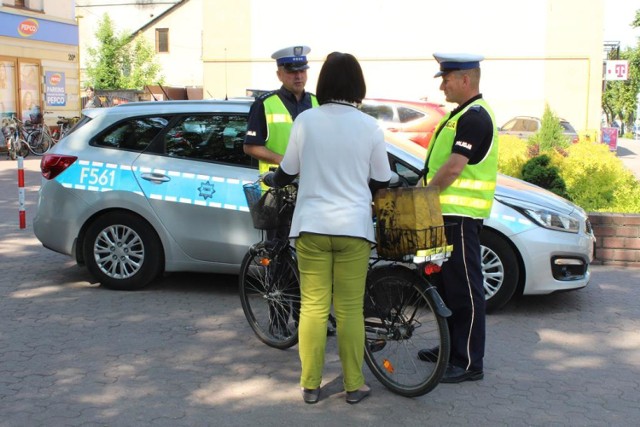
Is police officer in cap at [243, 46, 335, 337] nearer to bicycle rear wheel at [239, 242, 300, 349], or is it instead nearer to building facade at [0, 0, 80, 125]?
bicycle rear wheel at [239, 242, 300, 349]

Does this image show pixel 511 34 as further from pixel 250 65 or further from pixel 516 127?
pixel 250 65

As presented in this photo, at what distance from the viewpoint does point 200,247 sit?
20.9 ft

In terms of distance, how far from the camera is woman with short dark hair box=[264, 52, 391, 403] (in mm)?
3914

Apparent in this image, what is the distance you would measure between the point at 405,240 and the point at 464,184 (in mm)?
605

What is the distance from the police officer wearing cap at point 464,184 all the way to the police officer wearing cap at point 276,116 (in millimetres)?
1032

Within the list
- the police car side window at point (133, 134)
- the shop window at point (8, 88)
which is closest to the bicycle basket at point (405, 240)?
the police car side window at point (133, 134)

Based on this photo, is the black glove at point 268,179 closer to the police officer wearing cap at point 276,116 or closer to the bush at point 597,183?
the police officer wearing cap at point 276,116

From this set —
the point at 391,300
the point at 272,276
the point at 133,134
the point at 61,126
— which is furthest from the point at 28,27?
the point at 391,300

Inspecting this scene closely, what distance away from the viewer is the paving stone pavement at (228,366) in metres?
4.12

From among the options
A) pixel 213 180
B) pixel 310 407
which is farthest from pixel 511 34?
pixel 310 407

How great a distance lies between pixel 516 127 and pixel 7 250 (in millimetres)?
19392

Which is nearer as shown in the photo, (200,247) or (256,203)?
(256,203)

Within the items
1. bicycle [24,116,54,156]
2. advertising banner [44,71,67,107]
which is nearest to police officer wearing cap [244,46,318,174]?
bicycle [24,116,54,156]

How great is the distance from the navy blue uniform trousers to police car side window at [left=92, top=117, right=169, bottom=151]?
3.18m
